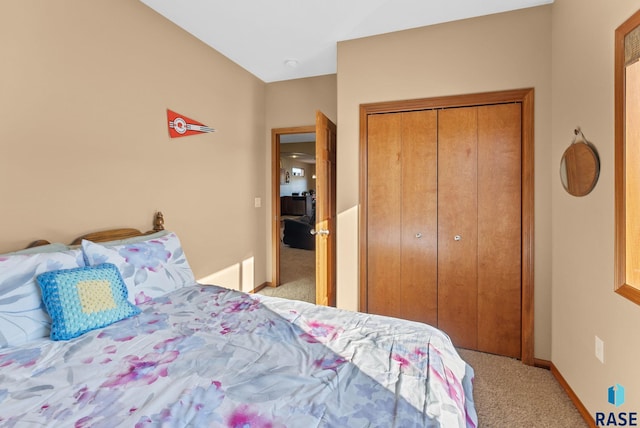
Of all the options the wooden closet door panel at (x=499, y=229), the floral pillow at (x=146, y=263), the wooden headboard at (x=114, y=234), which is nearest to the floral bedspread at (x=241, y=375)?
the floral pillow at (x=146, y=263)

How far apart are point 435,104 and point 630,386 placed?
215cm

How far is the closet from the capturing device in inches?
99.7

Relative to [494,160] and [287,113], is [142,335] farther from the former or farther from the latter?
[287,113]

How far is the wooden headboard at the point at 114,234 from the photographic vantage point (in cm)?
197

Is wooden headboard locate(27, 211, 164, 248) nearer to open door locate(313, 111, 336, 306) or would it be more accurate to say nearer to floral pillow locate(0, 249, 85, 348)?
floral pillow locate(0, 249, 85, 348)

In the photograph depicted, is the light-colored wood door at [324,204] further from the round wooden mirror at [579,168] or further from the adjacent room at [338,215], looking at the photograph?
the round wooden mirror at [579,168]

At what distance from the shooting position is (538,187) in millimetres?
2404

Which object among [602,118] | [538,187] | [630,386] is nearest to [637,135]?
[602,118]

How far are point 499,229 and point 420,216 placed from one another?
615mm

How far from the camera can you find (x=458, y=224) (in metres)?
2.64

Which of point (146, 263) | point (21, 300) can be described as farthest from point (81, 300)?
point (146, 263)

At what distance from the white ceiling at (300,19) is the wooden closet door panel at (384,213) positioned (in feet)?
2.54

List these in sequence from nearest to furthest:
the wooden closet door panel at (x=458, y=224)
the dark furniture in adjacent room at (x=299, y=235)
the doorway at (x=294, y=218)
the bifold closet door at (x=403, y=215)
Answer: the wooden closet door panel at (x=458, y=224) → the bifold closet door at (x=403, y=215) → the doorway at (x=294, y=218) → the dark furniture in adjacent room at (x=299, y=235)

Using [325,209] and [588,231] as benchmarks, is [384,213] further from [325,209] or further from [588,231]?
[588,231]
